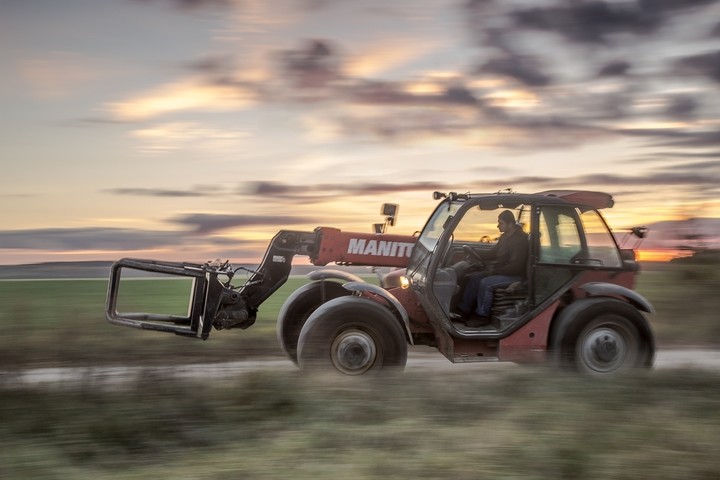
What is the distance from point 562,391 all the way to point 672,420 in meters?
1.08

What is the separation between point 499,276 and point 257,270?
117 inches

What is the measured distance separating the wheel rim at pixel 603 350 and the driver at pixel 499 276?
3.54ft

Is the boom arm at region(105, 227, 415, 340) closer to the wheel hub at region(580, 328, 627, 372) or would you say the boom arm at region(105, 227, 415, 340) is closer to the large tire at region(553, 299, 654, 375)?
the large tire at region(553, 299, 654, 375)

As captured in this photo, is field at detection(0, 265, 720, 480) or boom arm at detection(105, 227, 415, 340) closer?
field at detection(0, 265, 720, 480)

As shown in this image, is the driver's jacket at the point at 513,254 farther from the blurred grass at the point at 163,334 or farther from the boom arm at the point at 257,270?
the blurred grass at the point at 163,334

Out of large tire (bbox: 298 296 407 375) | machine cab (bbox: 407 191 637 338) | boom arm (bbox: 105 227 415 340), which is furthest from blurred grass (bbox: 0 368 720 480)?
boom arm (bbox: 105 227 415 340)

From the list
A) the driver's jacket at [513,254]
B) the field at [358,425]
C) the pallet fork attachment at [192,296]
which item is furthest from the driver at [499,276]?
the pallet fork attachment at [192,296]

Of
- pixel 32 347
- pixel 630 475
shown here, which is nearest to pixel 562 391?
pixel 630 475

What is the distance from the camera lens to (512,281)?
30.7 feet

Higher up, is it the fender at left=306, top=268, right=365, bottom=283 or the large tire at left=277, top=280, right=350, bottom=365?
the fender at left=306, top=268, right=365, bottom=283

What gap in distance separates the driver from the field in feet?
4.72

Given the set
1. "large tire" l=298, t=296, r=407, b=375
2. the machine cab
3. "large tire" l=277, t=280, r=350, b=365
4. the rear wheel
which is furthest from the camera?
"large tire" l=277, t=280, r=350, b=365

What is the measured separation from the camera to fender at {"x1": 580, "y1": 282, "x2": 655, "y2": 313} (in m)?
9.43

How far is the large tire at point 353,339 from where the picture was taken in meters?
8.60
